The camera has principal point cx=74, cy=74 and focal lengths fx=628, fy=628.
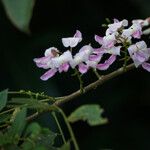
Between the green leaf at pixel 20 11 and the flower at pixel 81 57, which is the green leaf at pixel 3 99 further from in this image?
the green leaf at pixel 20 11

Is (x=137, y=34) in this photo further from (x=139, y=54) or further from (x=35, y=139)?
(x=35, y=139)

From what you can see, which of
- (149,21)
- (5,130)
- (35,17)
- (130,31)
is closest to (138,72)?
(35,17)

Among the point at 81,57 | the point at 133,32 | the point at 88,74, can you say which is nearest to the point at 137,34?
the point at 133,32

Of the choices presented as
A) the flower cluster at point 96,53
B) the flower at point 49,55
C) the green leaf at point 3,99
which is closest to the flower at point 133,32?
the flower cluster at point 96,53

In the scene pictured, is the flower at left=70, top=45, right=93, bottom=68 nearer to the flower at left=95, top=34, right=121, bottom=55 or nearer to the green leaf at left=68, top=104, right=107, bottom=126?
the flower at left=95, top=34, right=121, bottom=55

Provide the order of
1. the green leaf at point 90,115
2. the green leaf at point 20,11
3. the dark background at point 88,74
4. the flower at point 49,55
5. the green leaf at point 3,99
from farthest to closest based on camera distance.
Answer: the dark background at point 88,74 < the green leaf at point 20,11 < the flower at point 49,55 < the green leaf at point 3,99 < the green leaf at point 90,115

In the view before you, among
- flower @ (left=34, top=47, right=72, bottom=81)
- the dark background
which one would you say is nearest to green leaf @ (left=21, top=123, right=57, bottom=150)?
flower @ (left=34, top=47, right=72, bottom=81)
